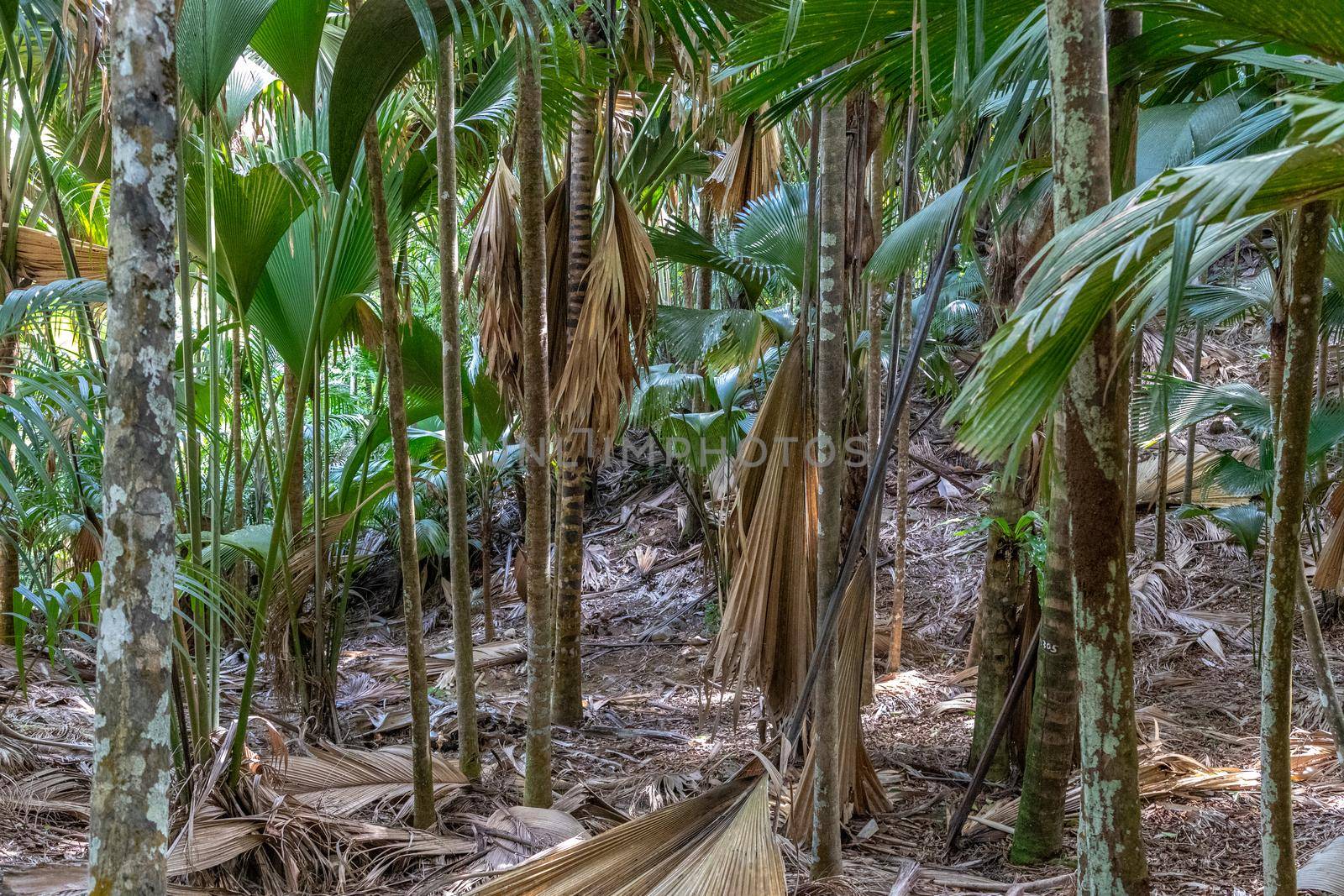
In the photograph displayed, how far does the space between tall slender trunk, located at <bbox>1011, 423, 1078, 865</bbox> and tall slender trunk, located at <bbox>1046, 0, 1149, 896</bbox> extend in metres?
1.23

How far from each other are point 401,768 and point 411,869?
718mm

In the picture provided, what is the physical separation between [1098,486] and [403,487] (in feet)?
6.73

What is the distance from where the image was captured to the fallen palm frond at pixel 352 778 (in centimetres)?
303

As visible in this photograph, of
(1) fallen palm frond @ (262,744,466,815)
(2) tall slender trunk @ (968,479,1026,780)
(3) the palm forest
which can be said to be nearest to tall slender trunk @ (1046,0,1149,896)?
(3) the palm forest

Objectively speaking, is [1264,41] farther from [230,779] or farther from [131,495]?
[230,779]

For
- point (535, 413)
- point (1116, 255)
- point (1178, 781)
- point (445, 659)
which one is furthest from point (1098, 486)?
point (445, 659)

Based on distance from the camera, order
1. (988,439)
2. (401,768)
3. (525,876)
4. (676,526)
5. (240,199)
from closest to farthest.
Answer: (988,439) → (525,876) → (240,199) → (401,768) → (676,526)

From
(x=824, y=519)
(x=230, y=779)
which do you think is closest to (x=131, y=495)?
(x=230, y=779)

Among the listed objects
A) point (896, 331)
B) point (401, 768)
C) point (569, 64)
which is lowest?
point (401, 768)

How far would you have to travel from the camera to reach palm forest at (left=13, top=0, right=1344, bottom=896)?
4.55 ft

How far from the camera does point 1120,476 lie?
4.39 ft

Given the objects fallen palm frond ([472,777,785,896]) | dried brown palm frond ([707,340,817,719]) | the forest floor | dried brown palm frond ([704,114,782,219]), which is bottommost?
the forest floor

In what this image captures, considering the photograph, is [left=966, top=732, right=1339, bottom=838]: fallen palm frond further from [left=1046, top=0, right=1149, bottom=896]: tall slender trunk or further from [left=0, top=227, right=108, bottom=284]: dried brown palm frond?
[left=0, top=227, right=108, bottom=284]: dried brown palm frond

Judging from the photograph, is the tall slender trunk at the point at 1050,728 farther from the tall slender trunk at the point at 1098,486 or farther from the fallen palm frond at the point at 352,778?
the fallen palm frond at the point at 352,778
